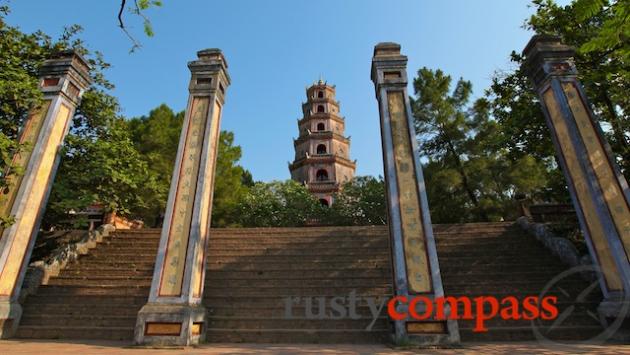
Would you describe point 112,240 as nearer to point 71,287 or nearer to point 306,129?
point 71,287

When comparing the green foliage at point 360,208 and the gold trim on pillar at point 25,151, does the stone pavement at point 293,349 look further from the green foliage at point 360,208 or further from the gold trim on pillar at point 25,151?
the green foliage at point 360,208

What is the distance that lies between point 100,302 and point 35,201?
2449 millimetres

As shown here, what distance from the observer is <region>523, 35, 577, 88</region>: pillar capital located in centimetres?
720

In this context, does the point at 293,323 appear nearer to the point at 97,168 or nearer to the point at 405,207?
the point at 405,207

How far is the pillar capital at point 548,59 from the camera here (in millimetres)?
7199

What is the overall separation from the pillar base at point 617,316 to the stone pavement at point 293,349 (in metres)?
0.36

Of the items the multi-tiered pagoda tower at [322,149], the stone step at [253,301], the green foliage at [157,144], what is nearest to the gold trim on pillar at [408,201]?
the stone step at [253,301]

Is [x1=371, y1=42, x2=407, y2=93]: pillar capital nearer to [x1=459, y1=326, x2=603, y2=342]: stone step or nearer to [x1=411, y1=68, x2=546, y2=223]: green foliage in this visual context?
[x1=459, y1=326, x2=603, y2=342]: stone step

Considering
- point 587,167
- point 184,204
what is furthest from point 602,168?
point 184,204

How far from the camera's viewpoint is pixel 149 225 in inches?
690

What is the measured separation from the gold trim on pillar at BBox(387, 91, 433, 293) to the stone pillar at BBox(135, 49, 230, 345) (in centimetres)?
378

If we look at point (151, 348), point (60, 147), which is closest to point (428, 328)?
point (151, 348)

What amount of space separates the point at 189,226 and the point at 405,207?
4093 mm

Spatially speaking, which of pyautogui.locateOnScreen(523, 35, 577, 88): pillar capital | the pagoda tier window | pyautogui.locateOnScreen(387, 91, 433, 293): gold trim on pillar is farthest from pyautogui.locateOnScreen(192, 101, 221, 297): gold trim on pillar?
the pagoda tier window
